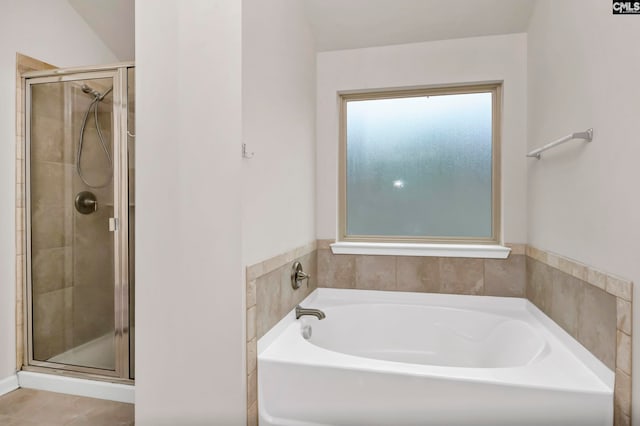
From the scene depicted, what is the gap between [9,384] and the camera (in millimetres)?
2244

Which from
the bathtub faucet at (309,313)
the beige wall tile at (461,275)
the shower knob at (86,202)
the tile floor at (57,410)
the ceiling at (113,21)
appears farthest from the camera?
the ceiling at (113,21)

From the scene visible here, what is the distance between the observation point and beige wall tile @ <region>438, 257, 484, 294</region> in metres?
2.44

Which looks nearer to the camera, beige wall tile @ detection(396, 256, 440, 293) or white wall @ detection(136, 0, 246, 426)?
white wall @ detection(136, 0, 246, 426)

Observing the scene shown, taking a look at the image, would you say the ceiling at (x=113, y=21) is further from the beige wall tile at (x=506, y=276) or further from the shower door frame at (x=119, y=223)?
the beige wall tile at (x=506, y=276)

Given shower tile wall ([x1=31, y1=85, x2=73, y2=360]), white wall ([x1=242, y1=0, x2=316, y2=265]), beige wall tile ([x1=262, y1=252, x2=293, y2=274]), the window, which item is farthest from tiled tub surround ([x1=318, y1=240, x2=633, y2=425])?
shower tile wall ([x1=31, y1=85, x2=73, y2=360])

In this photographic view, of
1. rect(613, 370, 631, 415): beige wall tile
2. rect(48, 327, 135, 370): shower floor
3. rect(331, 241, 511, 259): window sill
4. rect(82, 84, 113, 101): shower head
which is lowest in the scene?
rect(48, 327, 135, 370): shower floor

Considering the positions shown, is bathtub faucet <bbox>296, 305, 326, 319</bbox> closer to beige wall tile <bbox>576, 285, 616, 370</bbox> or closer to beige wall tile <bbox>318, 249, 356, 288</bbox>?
beige wall tile <bbox>318, 249, 356, 288</bbox>

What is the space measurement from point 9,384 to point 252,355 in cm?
174

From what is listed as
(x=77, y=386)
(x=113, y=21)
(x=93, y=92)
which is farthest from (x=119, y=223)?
(x=113, y=21)

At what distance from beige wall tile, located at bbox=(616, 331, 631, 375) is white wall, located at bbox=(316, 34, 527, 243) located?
3.76 feet

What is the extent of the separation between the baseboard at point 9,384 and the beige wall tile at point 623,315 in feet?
9.99

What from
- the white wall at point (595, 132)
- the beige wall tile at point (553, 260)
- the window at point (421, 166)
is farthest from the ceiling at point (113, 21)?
the beige wall tile at point (553, 260)

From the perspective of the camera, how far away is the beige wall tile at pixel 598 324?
4.40ft

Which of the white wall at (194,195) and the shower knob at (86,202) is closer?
the white wall at (194,195)
